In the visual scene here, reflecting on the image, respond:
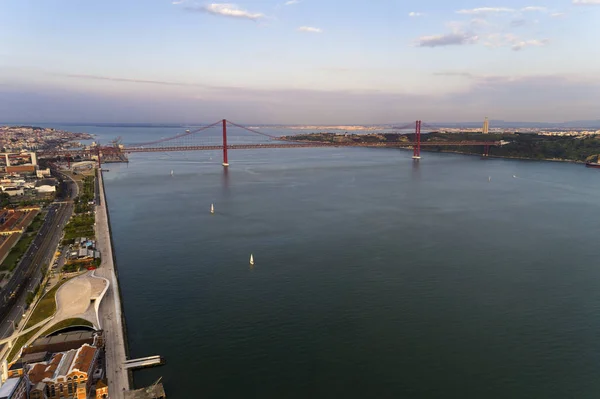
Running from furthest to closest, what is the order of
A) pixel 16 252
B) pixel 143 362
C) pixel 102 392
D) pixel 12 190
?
pixel 12 190 → pixel 16 252 → pixel 143 362 → pixel 102 392

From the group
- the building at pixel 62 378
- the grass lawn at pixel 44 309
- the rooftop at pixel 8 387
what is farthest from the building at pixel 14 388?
the grass lawn at pixel 44 309

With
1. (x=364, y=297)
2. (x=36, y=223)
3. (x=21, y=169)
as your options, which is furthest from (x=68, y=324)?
(x=21, y=169)

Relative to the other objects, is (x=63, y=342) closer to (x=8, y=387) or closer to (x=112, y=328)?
(x=112, y=328)

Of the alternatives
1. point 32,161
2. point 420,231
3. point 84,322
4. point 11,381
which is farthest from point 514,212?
point 32,161

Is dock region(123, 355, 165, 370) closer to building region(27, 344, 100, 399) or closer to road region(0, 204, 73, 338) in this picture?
building region(27, 344, 100, 399)

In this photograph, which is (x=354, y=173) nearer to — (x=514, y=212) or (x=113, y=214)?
(x=514, y=212)

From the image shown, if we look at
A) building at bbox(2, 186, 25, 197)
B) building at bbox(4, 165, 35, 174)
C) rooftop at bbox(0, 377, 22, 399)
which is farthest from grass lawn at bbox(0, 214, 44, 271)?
building at bbox(4, 165, 35, 174)
